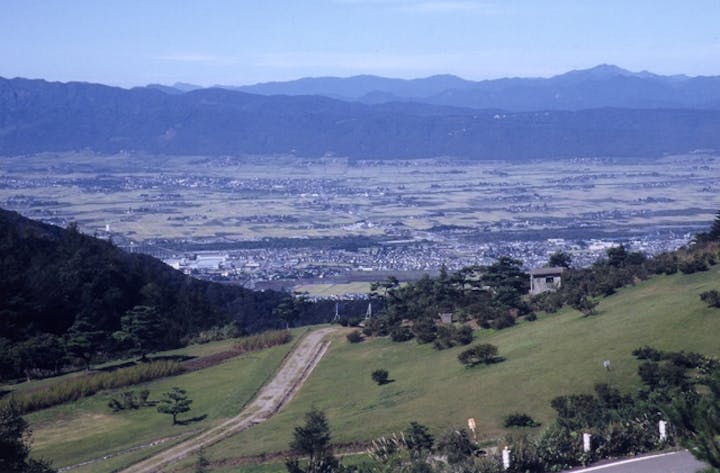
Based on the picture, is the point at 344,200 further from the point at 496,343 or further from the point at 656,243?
the point at 496,343

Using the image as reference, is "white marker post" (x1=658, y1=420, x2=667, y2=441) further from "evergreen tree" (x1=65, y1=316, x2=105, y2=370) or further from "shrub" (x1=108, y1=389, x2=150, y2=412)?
"evergreen tree" (x1=65, y1=316, x2=105, y2=370)

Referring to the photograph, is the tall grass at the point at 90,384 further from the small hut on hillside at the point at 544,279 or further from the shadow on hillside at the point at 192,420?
the small hut on hillside at the point at 544,279

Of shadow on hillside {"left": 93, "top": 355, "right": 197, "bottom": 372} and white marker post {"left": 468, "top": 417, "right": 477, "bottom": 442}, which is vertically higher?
white marker post {"left": 468, "top": 417, "right": 477, "bottom": 442}

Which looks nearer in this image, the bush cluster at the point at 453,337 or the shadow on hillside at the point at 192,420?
the shadow on hillside at the point at 192,420

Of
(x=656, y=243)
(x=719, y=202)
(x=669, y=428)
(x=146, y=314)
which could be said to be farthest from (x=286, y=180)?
(x=669, y=428)

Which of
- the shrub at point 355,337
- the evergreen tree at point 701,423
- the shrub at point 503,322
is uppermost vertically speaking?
the evergreen tree at point 701,423

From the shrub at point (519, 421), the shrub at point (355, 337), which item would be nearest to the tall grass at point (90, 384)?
the shrub at point (355, 337)

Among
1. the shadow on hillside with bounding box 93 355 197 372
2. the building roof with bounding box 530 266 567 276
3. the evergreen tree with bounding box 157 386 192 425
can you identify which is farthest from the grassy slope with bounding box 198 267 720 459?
the shadow on hillside with bounding box 93 355 197 372
